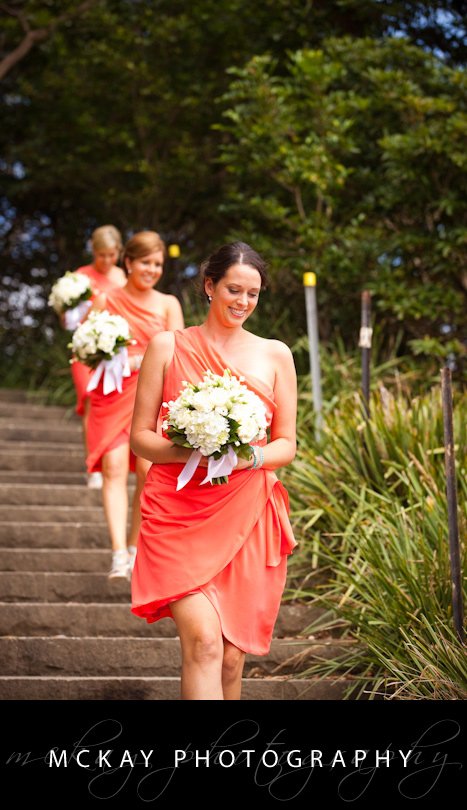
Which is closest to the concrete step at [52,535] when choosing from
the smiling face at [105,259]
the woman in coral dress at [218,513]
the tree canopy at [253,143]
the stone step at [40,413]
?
the smiling face at [105,259]

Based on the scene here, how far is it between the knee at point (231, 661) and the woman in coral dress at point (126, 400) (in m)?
2.25

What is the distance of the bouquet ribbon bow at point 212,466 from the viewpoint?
3572mm

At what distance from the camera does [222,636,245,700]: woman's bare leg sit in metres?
3.74

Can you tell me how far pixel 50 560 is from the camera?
6.31 m

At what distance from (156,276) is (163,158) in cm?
818

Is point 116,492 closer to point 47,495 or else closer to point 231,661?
point 47,495

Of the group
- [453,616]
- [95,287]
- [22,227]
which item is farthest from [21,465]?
[22,227]

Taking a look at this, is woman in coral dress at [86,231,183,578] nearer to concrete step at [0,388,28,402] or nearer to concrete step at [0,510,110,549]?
concrete step at [0,510,110,549]

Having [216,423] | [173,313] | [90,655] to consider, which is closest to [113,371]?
[173,313]

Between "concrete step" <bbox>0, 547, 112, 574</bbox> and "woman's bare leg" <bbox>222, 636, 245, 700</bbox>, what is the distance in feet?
8.71

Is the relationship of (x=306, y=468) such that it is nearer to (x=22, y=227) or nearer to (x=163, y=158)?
(x=163, y=158)

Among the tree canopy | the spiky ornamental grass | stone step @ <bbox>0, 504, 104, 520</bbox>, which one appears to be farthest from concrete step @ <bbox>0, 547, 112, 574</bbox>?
the tree canopy
